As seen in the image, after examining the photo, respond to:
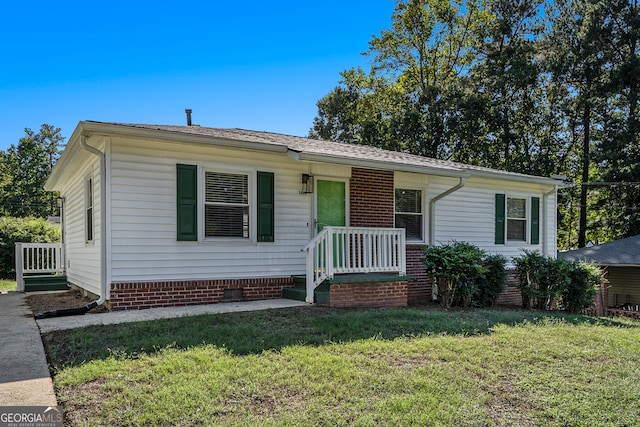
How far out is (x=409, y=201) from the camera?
33.7 feet

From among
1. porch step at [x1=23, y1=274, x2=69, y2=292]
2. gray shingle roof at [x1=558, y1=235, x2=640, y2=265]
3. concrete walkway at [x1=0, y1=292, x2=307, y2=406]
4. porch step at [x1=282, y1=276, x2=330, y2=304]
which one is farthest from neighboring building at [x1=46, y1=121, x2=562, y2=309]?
gray shingle roof at [x1=558, y1=235, x2=640, y2=265]

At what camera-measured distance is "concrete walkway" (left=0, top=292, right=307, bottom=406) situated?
345 cm

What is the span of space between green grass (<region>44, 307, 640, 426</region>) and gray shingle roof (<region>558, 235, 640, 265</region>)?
407 inches

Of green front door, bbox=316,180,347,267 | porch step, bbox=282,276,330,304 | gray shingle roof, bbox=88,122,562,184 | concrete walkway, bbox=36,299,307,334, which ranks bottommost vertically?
concrete walkway, bbox=36,299,307,334

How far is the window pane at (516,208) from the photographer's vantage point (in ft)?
39.0

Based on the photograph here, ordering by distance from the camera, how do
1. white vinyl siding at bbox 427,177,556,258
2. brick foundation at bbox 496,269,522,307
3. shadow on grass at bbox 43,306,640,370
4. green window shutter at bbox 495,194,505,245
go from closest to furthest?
shadow on grass at bbox 43,306,640,370
white vinyl siding at bbox 427,177,556,258
brick foundation at bbox 496,269,522,307
green window shutter at bbox 495,194,505,245

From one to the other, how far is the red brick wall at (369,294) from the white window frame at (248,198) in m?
1.75

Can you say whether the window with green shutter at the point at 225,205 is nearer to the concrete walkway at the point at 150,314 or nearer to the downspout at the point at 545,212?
the concrete walkway at the point at 150,314

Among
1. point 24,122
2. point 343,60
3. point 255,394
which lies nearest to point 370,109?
point 343,60

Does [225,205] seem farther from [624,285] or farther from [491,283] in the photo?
[624,285]

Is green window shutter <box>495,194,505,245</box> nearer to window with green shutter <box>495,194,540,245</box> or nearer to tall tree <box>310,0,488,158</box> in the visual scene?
window with green shutter <box>495,194,540,245</box>

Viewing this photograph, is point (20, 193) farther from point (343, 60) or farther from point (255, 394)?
point (255, 394)

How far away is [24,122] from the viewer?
38.7m

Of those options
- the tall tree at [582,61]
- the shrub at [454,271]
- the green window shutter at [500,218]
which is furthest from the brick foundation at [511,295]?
the tall tree at [582,61]
